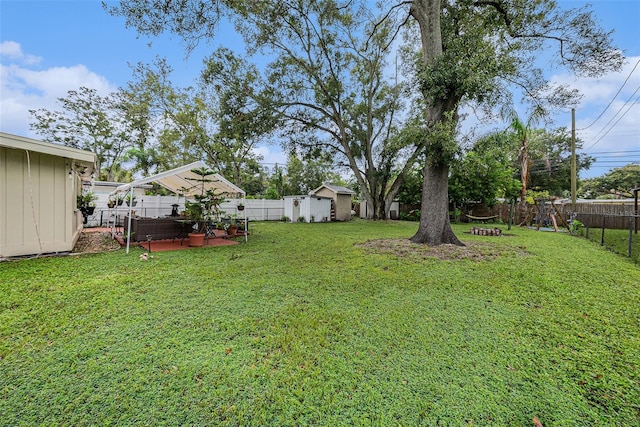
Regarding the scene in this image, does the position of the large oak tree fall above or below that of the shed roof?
above

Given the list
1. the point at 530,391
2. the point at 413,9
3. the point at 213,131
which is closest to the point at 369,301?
the point at 530,391

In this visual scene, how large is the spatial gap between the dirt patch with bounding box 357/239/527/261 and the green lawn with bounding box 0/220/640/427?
146 centimetres

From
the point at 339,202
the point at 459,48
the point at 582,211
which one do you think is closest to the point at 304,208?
the point at 339,202

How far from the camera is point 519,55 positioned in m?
8.10

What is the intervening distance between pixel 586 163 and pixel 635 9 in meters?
24.7

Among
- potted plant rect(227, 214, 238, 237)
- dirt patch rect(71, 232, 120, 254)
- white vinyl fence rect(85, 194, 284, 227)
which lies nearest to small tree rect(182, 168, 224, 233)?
potted plant rect(227, 214, 238, 237)

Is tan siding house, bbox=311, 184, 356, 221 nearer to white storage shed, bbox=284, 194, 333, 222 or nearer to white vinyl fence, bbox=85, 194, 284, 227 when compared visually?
white storage shed, bbox=284, 194, 333, 222

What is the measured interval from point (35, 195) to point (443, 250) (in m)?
A: 9.18

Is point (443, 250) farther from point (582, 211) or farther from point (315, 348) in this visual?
point (582, 211)

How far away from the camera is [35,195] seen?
195 inches

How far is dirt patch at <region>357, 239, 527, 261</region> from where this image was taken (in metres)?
5.84

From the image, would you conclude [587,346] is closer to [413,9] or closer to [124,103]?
[413,9]

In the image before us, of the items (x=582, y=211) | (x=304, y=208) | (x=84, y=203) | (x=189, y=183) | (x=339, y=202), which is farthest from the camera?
(x=339, y=202)

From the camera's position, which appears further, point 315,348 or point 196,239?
point 196,239
